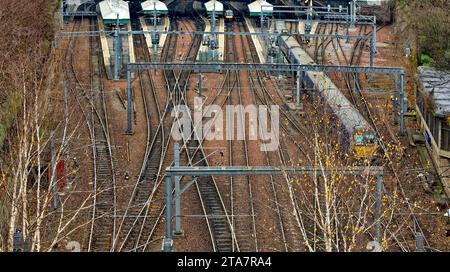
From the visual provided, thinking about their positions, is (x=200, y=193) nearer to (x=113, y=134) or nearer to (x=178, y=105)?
(x=113, y=134)

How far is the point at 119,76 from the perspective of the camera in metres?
35.0

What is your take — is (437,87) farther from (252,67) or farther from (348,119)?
(252,67)

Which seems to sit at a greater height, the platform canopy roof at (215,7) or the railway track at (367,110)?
the platform canopy roof at (215,7)

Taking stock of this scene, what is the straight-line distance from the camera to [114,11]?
4484cm

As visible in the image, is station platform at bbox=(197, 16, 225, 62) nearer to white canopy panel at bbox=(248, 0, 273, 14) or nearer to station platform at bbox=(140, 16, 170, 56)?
white canopy panel at bbox=(248, 0, 273, 14)

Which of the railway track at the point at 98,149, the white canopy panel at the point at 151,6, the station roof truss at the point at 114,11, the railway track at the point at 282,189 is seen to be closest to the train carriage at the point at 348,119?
the railway track at the point at 282,189

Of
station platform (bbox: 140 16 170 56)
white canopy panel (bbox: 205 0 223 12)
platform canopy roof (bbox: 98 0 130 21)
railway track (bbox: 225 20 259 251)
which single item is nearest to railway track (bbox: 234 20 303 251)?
railway track (bbox: 225 20 259 251)

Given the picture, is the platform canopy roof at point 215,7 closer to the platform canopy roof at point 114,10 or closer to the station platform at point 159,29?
the station platform at point 159,29

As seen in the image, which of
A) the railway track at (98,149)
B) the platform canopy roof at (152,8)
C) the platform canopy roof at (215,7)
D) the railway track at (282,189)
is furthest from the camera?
the platform canopy roof at (215,7)

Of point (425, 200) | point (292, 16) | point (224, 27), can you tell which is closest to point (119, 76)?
point (224, 27)

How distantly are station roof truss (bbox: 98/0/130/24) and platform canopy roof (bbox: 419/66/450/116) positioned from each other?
71.7 ft

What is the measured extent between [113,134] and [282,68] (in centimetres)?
628

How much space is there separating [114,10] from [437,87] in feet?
82.9

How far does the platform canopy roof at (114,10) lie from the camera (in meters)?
44.3
